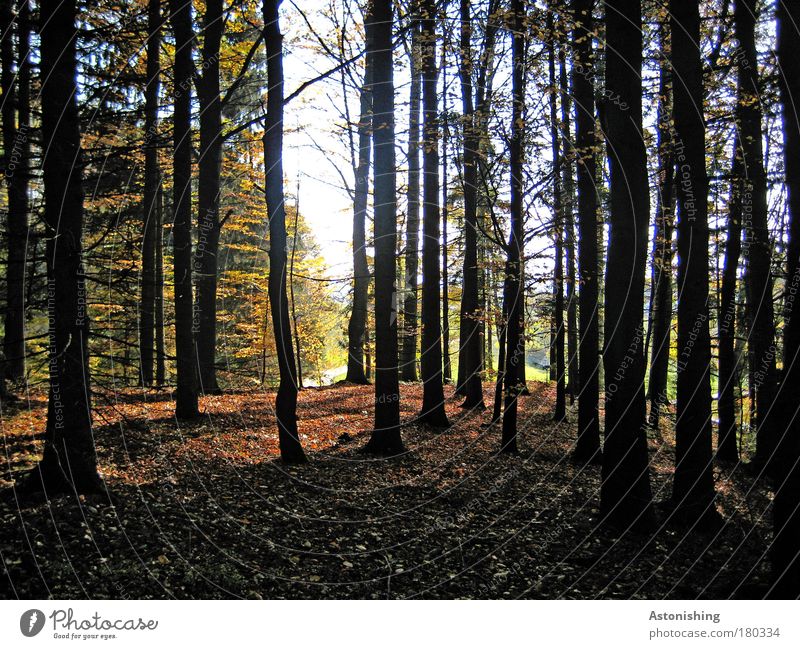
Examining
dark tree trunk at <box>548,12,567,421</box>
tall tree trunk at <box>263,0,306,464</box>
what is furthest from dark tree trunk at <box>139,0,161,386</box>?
dark tree trunk at <box>548,12,567,421</box>

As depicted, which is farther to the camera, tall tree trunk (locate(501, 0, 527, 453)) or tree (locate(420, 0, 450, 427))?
tree (locate(420, 0, 450, 427))

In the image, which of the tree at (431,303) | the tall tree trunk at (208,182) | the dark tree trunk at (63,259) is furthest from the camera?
the tree at (431,303)

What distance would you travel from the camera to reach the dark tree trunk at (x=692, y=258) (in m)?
7.87

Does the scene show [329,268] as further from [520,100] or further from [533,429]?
[520,100]

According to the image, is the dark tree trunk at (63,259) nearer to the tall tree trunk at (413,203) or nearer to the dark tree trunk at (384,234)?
the dark tree trunk at (384,234)

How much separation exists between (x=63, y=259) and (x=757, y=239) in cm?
1285

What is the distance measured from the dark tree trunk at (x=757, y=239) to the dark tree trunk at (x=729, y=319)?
32 centimetres

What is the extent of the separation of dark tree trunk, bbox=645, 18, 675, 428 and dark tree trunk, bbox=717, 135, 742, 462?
4.18 feet

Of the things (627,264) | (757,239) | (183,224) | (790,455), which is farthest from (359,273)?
(790,455)

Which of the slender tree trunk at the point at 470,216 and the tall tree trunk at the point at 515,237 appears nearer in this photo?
the tall tree trunk at the point at 515,237

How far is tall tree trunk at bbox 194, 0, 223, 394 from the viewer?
1405 cm

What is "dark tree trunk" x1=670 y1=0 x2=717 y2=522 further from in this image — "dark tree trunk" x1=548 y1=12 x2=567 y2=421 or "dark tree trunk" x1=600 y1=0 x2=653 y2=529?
"dark tree trunk" x1=548 y1=12 x2=567 y2=421

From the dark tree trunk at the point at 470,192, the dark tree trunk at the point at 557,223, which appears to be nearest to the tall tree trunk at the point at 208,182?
the dark tree trunk at the point at 470,192

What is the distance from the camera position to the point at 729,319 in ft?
40.2
